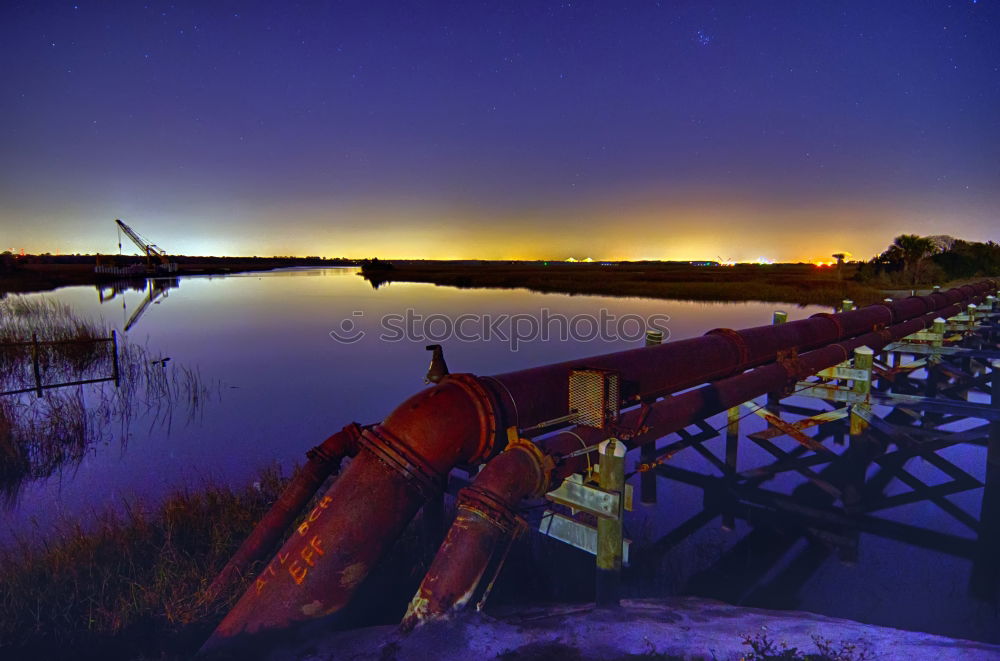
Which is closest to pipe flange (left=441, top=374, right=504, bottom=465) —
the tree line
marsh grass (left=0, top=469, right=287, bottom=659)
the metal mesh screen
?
the metal mesh screen

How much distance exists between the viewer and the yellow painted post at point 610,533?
14.3 ft

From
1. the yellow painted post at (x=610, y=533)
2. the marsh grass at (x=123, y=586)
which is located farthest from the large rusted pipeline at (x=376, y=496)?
the marsh grass at (x=123, y=586)

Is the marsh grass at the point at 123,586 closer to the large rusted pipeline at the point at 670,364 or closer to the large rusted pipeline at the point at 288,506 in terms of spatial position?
the large rusted pipeline at the point at 288,506

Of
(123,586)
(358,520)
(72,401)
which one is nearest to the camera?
(358,520)

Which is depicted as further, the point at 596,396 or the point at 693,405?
the point at 693,405

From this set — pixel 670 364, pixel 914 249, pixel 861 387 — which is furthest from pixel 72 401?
pixel 914 249

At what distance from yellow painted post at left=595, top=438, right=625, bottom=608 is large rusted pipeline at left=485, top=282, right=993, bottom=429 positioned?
2.41ft

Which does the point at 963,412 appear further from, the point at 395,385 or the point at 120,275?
the point at 120,275

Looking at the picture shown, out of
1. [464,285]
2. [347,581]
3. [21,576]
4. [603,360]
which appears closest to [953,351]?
[603,360]

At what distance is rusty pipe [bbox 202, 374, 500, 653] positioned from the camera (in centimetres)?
384

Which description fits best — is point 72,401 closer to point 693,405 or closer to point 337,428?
point 337,428

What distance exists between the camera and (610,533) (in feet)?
14.8

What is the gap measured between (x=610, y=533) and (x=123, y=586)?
4.92 m

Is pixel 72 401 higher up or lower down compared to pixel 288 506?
lower down
